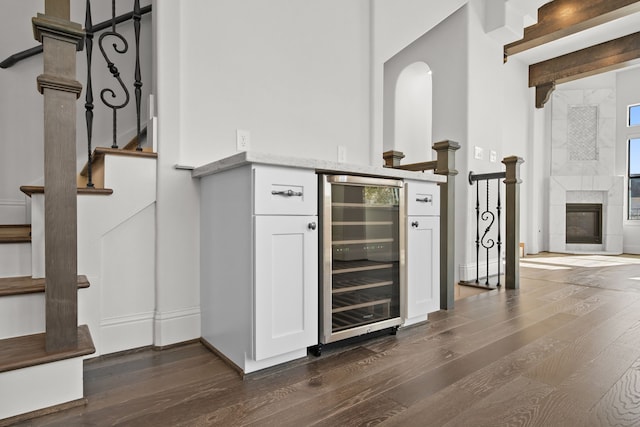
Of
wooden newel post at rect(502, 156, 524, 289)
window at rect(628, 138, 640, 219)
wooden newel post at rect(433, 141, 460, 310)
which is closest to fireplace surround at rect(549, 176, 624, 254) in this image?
window at rect(628, 138, 640, 219)

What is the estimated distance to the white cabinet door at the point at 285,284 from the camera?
1522mm

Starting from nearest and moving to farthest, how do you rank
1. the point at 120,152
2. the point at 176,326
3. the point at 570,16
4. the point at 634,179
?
the point at 120,152, the point at 176,326, the point at 570,16, the point at 634,179

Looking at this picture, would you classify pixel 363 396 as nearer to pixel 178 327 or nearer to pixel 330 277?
pixel 330 277

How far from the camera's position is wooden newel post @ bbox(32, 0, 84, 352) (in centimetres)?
131

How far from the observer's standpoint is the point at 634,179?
7.07 m

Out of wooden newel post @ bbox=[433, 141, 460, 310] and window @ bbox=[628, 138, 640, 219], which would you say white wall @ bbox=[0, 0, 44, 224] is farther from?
window @ bbox=[628, 138, 640, 219]

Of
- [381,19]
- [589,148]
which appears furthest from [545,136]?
[381,19]

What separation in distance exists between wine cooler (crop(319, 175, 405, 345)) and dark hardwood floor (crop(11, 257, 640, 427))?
0.16 meters

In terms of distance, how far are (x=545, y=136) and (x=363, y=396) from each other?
300 inches

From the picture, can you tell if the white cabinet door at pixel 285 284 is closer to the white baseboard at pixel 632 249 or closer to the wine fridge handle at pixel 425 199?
the wine fridge handle at pixel 425 199

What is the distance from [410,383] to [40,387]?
138cm

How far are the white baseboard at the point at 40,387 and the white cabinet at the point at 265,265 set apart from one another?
0.61 meters

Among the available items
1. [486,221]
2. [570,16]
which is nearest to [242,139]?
[486,221]

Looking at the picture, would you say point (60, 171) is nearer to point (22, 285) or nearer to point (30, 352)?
point (22, 285)
